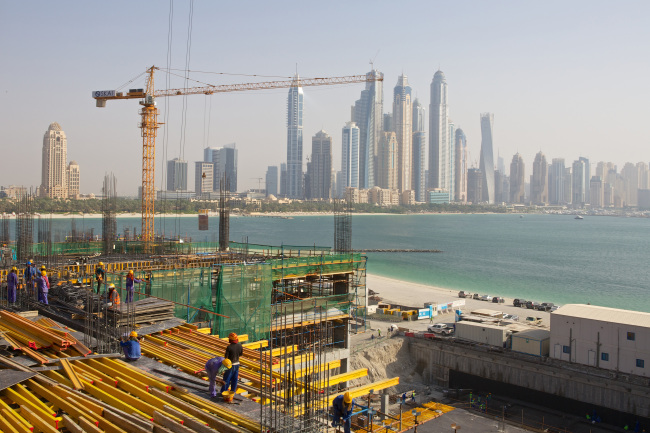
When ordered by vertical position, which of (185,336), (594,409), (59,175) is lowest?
(594,409)

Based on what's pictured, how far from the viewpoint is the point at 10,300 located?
15.3 m

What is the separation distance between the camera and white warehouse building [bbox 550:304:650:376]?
21.7 meters

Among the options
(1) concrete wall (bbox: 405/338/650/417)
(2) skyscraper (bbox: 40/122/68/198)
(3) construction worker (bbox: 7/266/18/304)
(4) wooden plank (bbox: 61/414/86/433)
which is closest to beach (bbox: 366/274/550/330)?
(1) concrete wall (bbox: 405/338/650/417)

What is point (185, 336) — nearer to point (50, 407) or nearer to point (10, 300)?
point (50, 407)

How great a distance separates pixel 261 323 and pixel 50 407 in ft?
37.7

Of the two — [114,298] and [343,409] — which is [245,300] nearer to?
[114,298]

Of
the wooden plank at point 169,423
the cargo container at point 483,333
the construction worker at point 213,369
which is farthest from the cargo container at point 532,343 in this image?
the wooden plank at point 169,423

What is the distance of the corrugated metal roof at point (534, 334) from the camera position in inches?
962

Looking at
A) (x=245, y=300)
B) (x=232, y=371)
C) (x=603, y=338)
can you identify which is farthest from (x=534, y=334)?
(x=232, y=371)

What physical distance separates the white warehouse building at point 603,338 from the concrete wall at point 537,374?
0.54m

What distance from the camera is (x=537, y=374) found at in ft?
76.4

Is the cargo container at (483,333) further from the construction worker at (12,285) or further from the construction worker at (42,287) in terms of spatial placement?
the construction worker at (12,285)

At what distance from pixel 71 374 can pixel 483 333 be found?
21.8 m

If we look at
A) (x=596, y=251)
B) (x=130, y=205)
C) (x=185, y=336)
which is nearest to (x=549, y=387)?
(x=185, y=336)
